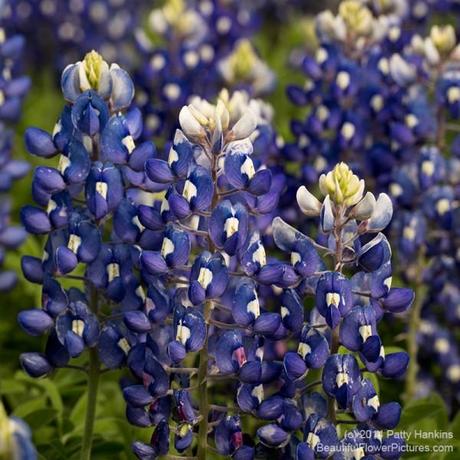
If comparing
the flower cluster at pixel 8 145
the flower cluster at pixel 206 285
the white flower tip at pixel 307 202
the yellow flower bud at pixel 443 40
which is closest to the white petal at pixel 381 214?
the white flower tip at pixel 307 202

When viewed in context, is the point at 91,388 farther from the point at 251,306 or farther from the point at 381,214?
the point at 381,214

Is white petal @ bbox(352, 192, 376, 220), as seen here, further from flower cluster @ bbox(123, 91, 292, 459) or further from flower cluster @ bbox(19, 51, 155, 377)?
flower cluster @ bbox(19, 51, 155, 377)

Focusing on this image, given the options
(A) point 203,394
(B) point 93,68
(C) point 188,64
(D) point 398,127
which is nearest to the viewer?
(A) point 203,394

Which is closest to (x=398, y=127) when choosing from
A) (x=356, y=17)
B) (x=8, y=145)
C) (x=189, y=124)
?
(x=356, y=17)

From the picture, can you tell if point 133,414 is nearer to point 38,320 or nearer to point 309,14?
point 38,320

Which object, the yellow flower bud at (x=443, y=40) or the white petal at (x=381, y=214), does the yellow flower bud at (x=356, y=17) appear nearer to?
the yellow flower bud at (x=443, y=40)

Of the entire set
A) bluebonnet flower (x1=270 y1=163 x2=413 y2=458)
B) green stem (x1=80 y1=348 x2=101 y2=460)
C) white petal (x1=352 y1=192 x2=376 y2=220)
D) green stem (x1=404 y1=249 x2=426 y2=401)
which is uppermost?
white petal (x1=352 y1=192 x2=376 y2=220)

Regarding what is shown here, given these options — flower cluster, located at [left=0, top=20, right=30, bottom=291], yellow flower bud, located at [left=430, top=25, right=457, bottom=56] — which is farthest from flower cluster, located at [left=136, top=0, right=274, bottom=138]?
yellow flower bud, located at [left=430, top=25, right=457, bottom=56]
